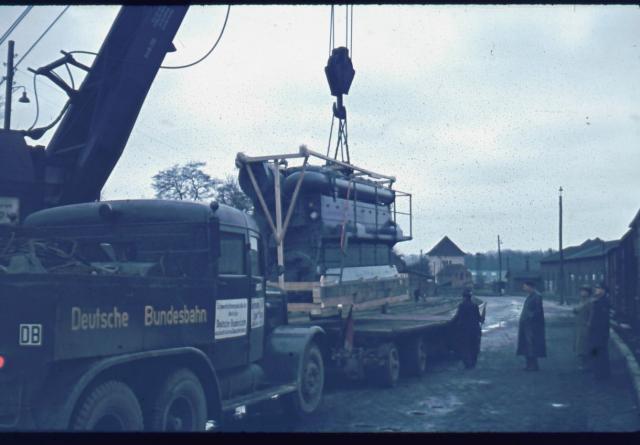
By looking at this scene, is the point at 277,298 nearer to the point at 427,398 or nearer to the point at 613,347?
the point at 427,398

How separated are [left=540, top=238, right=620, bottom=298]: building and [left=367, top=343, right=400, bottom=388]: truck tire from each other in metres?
13.1

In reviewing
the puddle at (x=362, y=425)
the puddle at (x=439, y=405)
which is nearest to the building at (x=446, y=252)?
the puddle at (x=439, y=405)

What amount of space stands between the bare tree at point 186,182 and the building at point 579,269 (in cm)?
1675

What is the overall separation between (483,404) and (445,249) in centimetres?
4645

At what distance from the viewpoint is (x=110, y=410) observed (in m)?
5.63

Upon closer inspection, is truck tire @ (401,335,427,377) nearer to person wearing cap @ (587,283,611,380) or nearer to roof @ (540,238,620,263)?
person wearing cap @ (587,283,611,380)

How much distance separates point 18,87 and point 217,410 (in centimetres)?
1581

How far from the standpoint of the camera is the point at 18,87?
20.0 metres

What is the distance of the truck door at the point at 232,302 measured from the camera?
7.55 metres

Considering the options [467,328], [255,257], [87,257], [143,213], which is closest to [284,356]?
[255,257]

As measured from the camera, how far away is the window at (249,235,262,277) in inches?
331

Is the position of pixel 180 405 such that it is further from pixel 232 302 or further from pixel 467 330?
pixel 467 330

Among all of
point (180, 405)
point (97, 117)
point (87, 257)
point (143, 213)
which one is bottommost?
point (180, 405)
